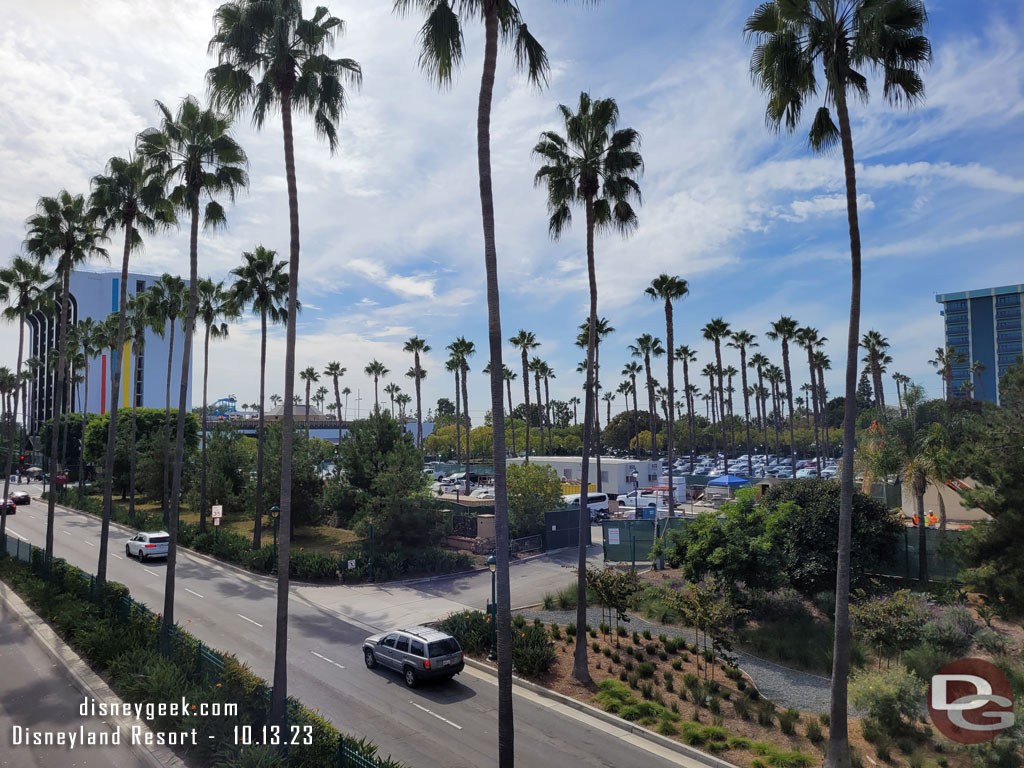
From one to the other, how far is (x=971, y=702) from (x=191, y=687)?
Answer: 696 inches

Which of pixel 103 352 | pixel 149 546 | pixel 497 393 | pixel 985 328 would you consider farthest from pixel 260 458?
pixel 985 328

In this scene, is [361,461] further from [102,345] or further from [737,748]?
[102,345]

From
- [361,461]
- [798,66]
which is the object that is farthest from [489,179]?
[361,461]

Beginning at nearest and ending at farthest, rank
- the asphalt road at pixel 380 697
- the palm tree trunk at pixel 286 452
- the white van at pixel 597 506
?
the palm tree trunk at pixel 286 452, the asphalt road at pixel 380 697, the white van at pixel 597 506

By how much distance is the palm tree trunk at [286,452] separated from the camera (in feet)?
41.5

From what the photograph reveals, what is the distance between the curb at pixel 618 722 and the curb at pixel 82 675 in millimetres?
9293

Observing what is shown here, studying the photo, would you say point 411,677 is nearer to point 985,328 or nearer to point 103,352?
point 103,352

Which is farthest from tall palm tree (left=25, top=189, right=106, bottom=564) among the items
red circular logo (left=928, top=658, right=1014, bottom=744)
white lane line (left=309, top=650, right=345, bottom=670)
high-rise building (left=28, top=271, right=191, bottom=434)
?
high-rise building (left=28, top=271, right=191, bottom=434)

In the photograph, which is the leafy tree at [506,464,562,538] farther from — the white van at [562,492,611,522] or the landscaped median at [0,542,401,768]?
the landscaped median at [0,542,401,768]

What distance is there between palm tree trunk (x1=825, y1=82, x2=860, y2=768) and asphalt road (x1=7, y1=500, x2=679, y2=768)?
3.50m

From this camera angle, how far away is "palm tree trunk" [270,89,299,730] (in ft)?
41.5

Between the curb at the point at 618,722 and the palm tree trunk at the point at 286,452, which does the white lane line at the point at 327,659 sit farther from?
the palm tree trunk at the point at 286,452

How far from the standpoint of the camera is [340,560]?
3181 cm

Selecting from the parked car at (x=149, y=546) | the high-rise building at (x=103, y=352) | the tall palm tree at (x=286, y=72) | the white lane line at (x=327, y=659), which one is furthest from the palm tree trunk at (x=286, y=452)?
the high-rise building at (x=103, y=352)
